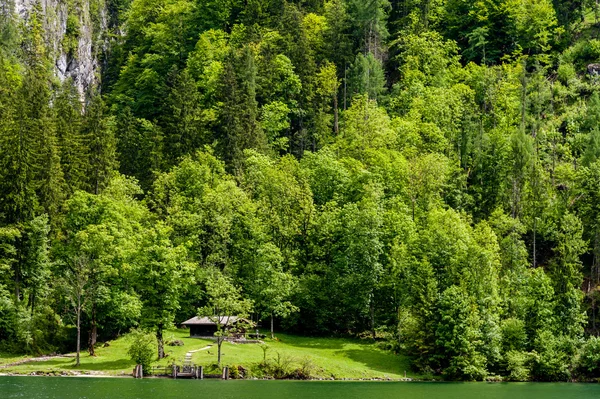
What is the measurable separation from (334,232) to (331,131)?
131 feet

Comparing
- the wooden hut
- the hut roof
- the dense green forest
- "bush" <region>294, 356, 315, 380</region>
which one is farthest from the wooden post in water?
the wooden hut

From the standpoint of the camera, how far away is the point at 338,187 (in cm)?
10656

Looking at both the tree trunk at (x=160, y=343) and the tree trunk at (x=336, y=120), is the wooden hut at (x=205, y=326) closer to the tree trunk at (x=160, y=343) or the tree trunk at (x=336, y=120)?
the tree trunk at (x=160, y=343)

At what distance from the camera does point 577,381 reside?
83438 millimetres

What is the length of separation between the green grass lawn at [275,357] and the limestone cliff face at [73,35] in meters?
80.3

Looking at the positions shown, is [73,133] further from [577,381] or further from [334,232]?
[577,381]

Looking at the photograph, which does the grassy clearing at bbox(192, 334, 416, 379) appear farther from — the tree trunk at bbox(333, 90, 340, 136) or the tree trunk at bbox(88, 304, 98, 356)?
the tree trunk at bbox(333, 90, 340, 136)

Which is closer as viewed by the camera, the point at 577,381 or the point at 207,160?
the point at 577,381

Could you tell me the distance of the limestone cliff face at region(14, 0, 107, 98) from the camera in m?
151

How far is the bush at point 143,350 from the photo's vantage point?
72750mm

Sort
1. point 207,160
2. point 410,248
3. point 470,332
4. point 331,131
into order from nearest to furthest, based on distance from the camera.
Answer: point 470,332, point 410,248, point 207,160, point 331,131

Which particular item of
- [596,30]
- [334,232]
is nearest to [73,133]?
[334,232]

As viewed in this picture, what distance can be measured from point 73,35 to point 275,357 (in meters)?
102

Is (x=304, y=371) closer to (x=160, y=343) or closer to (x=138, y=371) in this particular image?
(x=160, y=343)
